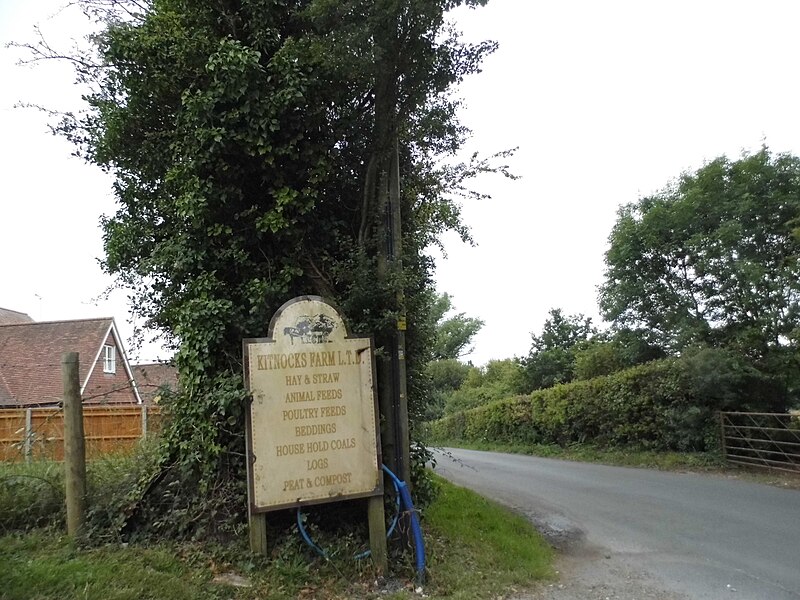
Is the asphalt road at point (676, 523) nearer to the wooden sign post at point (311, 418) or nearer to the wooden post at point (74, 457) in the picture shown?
the wooden sign post at point (311, 418)

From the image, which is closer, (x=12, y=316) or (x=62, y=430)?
(x=62, y=430)

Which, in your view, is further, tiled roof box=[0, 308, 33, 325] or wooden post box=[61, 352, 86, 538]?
tiled roof box=[0, 308, 33, 325]

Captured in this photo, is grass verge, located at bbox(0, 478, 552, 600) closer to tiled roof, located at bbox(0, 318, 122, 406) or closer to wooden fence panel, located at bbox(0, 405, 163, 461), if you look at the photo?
wooden fence panel, located at bbox(0, 405, 163, 461)

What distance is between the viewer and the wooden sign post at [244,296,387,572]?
601cm

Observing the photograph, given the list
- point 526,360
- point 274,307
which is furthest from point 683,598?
point 526,360

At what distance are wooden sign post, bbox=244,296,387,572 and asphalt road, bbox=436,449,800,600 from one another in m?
1.66

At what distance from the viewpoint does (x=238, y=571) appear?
5.77 m

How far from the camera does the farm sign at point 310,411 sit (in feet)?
19.8

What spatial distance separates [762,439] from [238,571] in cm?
1354

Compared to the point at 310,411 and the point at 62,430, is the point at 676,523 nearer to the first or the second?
the point at 310,411

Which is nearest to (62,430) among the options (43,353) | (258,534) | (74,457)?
(74,457)

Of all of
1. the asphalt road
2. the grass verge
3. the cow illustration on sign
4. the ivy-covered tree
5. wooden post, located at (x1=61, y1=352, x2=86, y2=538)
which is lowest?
the asphalt road

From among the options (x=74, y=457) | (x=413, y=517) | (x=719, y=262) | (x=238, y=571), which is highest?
(x=719, y=262)

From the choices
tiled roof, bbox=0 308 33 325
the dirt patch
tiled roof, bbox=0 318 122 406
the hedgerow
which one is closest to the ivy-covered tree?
the dirt patch
